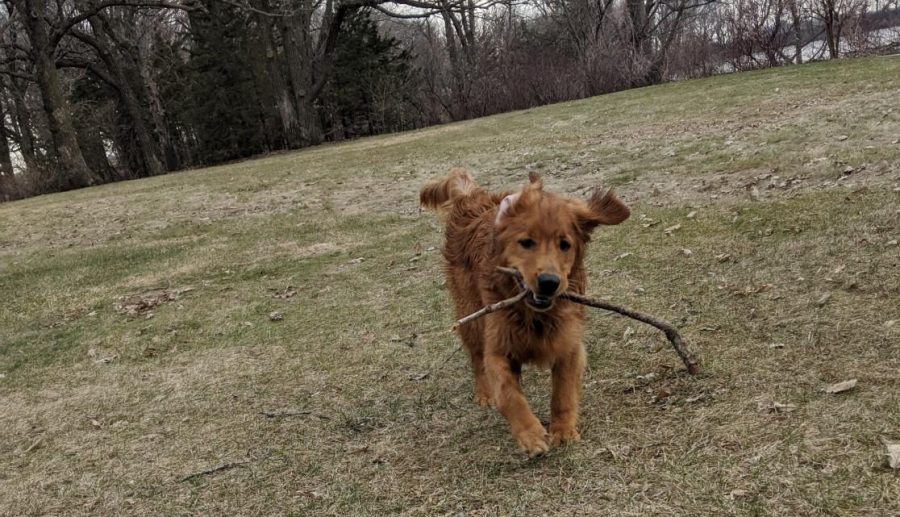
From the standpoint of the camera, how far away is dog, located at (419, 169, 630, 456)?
294 centimetres

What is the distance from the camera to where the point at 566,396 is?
3.08 meters

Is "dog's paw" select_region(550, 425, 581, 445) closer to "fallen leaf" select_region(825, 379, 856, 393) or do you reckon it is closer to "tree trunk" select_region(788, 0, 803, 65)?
"fallen leaf" select_region(825, 379, 856, 393)

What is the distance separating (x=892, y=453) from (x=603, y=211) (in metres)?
1.56

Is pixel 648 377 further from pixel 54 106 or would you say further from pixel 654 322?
pixel 54 106

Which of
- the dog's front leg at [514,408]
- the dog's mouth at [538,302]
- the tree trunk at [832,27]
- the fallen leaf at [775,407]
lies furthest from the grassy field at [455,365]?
the tree trunk at [832,27]

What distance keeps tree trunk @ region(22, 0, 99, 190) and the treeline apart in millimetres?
44

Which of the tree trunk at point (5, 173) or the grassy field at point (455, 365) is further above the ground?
the tree trunk at point (5, 173)

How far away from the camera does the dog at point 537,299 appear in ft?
9.63

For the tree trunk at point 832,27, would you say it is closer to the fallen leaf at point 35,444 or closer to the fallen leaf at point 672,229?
the fallen leaf at point 672,229

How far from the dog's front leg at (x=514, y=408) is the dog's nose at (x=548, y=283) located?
0.49 meters

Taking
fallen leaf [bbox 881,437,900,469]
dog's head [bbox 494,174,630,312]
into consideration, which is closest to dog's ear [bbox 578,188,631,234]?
dog's head [bbox 494,174,630,312]

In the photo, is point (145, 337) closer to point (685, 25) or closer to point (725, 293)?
point (725, 293)

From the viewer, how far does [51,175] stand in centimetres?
2252

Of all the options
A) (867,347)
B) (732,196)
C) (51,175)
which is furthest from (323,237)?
(51,175)
